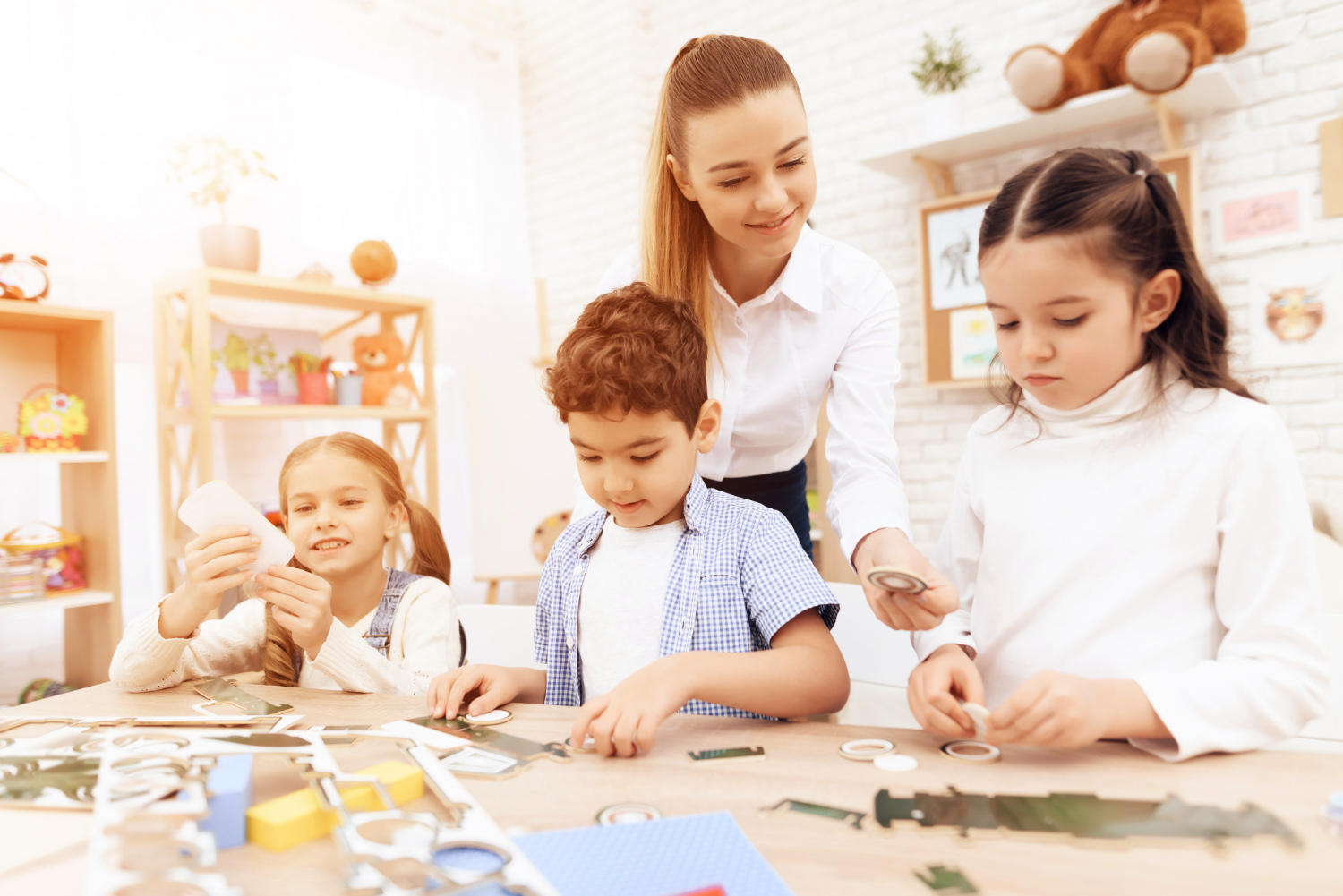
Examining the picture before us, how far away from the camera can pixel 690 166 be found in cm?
122

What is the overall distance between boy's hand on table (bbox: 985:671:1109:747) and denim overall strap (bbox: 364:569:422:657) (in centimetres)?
91

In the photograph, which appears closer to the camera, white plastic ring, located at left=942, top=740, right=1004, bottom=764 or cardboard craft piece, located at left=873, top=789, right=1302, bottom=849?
cardboard craft piece, located at left=873, top=789, right=1302, bottom=849

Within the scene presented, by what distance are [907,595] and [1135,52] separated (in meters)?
2.54

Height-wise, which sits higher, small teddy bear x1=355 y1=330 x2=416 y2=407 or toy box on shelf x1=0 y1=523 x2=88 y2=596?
small teddy bear x1=355 y1=330 x2=416 y2=407

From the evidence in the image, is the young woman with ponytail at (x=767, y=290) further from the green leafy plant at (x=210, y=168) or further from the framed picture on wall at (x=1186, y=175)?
the green leafy plant at (x=210, y=168)

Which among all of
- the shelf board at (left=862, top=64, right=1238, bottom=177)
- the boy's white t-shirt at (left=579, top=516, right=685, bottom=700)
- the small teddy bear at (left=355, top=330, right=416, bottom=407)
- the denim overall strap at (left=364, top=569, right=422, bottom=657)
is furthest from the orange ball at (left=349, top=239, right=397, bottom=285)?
the boy's white t-shirt at (left=579, top=516, right=685, bottom=700)

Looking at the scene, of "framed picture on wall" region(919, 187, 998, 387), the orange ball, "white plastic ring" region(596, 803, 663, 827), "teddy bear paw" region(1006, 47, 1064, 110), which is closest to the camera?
"white plastic ring" region(596, 803, 663, 827)

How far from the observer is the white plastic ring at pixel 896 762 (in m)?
0.71

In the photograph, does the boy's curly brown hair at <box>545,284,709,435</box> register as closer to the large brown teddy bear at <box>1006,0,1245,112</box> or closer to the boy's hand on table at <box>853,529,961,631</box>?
the boy's hand on table at <box>853,529,961,631</box>

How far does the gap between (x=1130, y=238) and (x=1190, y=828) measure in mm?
577

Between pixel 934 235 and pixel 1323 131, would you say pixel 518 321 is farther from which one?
pixel 1323 131

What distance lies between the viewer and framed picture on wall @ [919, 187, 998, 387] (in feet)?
11.0

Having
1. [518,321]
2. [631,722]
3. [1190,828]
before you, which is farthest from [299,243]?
[1190,828]

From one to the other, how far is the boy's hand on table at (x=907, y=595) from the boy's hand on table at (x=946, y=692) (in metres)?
0.05
